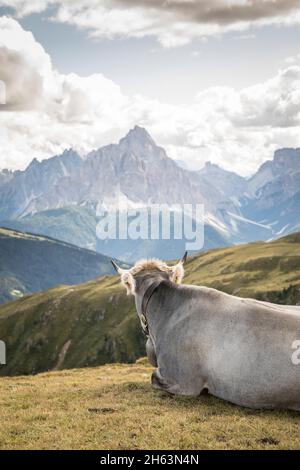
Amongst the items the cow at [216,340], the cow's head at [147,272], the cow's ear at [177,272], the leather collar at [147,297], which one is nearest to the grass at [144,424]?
the cow at [216,340]

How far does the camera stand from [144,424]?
1309cm

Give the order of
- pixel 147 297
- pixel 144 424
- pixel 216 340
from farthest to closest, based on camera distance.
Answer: pixel 147 297 → pixel 216 340 → pixel 144 424

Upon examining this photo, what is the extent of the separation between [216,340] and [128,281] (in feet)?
14.0

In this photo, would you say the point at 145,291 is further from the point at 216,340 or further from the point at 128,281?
the point at 216,340

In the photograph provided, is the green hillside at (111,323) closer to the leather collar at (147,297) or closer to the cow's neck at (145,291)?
the cow's neck at (145,291)

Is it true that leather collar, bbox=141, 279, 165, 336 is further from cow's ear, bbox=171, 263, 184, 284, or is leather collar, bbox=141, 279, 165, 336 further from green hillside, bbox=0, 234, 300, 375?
green hillside, bbox=0, 234, 300, 375

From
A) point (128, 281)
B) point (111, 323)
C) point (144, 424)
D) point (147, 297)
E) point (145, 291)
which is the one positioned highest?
point (128, 281)

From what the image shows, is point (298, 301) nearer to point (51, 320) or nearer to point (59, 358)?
point (59, 358)

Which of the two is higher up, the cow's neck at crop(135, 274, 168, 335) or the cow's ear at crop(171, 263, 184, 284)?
the cow's ear at crop(171, 263, 184, 284)

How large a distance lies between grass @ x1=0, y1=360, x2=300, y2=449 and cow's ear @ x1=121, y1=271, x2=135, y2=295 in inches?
150

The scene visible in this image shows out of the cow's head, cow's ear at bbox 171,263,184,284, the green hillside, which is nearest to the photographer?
the cow's head

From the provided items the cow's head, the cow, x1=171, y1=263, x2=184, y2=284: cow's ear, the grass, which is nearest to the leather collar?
the cow

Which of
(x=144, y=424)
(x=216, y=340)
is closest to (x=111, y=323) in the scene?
(x=216, y=340)

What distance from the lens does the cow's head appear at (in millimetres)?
17797
